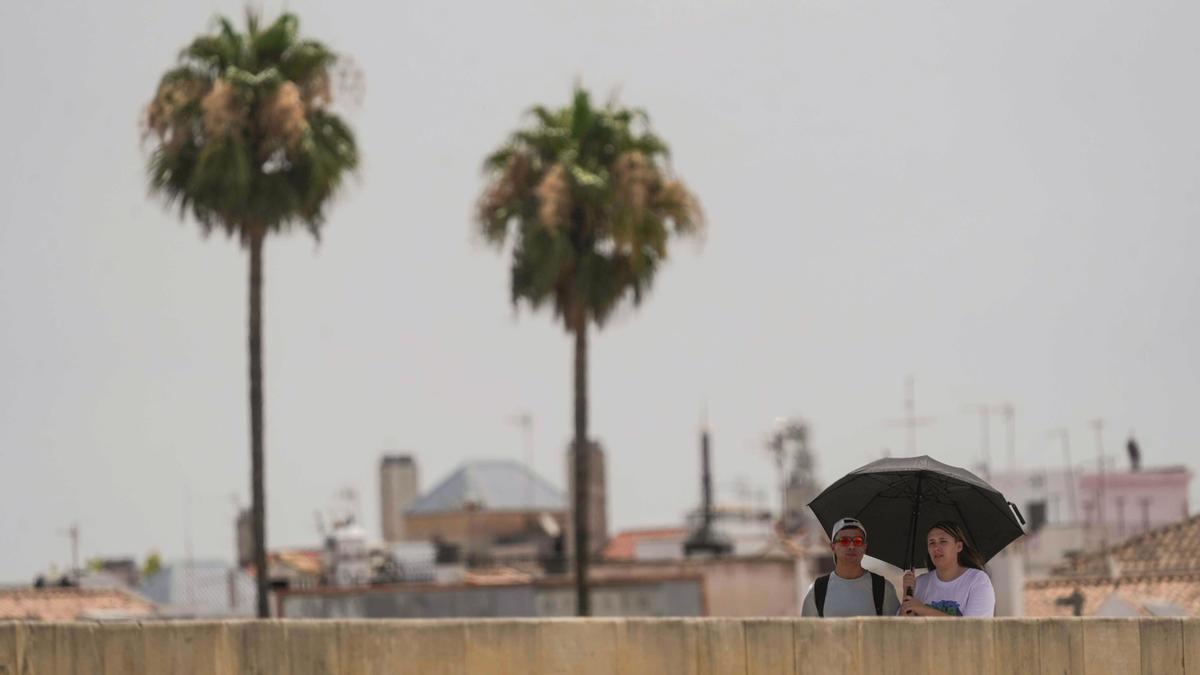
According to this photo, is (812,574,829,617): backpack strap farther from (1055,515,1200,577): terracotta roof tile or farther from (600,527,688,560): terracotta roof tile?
(600,527,688,560): terracotta roof tile

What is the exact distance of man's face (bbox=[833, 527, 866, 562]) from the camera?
12.2 meters

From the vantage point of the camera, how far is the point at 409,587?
49812mm

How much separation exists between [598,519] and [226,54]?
42280 millimetres

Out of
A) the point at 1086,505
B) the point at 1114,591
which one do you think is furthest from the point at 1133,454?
the point at 1114,591

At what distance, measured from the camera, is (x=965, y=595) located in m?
12.2

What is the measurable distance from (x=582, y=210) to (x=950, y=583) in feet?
111

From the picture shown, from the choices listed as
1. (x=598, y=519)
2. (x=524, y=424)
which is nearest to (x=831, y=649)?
(x=524, y=424)

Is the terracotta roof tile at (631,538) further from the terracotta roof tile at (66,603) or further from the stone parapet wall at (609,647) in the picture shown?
the stone parapet wall at (609,647)

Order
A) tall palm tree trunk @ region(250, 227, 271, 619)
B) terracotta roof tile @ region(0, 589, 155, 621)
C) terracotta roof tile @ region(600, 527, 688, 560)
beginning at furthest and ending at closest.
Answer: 1. terracotta roof tile @ region(600, 527, 688, 560)
2. terracotta roof tile @ region(0, 589, 155, 621)
3. tall palm tree trunk @ region(250, 227, 271, 619)

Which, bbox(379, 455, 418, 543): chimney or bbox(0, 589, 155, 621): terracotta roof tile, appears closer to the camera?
bbox(0, 589, 155, 621): terracotta roof tile

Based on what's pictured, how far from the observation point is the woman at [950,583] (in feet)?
39.8

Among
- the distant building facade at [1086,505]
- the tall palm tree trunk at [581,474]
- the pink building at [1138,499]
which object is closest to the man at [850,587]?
the tall palm tree trunk at [581,474]

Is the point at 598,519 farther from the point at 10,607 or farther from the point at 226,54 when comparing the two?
the point at 226,54

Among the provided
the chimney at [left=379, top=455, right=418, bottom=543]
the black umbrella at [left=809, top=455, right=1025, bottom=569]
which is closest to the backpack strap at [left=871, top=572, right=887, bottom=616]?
the black umbrella at [left=809, top=455, right=1025, bottom=569]
